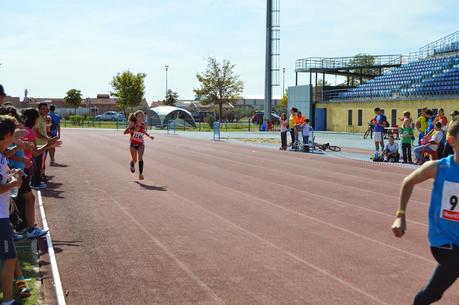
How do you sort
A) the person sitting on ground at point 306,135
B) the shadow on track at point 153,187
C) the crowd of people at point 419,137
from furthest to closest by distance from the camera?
the person sitting on ground at point 306,135 < the crowd of people at point 419,137 < the shadow on track at point 153,187

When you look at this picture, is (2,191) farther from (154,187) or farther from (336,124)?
(336,124)

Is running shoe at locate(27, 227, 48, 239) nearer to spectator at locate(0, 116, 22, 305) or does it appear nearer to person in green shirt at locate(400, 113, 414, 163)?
spectator at locate(0, 116, 22, 305)

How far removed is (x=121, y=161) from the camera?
1967 cm

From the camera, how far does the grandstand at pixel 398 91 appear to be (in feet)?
131

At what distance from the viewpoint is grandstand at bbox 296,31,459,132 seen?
40031mm

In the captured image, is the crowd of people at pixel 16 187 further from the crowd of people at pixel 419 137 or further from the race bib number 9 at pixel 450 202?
the crowd of people at pixel 419 137

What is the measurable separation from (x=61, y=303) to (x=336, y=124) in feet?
157

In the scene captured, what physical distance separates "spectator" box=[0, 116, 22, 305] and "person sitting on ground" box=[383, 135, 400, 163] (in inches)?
685

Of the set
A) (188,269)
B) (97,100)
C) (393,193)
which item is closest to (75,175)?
(393,193)

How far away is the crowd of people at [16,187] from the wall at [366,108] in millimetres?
31628

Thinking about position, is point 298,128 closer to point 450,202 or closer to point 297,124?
point 297,124

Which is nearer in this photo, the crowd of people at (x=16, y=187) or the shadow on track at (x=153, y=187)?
the crowd of people at (x=16, y=187)

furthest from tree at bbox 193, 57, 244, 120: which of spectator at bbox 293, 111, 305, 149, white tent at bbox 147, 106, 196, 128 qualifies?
spectator at bbox 293, 111, 305, 149

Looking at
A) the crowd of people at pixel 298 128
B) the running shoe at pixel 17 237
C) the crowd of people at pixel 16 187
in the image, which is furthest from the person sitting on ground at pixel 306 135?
the running shoe at pixel 17 237
